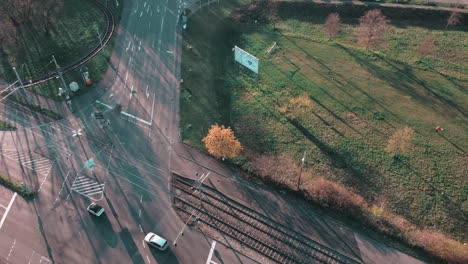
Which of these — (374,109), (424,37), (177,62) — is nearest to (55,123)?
(177,62)

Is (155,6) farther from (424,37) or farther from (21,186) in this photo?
(424,37)

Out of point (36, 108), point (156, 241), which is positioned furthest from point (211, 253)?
point (36, 108)

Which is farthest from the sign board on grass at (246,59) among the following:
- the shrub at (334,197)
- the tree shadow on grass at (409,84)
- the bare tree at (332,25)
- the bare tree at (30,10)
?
the bare tree at (30,10)

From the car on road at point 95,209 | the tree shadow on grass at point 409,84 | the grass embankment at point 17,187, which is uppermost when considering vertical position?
the tree shadow on grass at point 409,84

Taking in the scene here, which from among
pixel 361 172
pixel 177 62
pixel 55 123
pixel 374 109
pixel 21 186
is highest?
pixel 374 109

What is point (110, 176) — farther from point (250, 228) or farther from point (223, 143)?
point (250, 228)

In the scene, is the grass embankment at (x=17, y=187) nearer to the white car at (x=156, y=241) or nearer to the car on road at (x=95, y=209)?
the car on road at (x=95, y=209)
